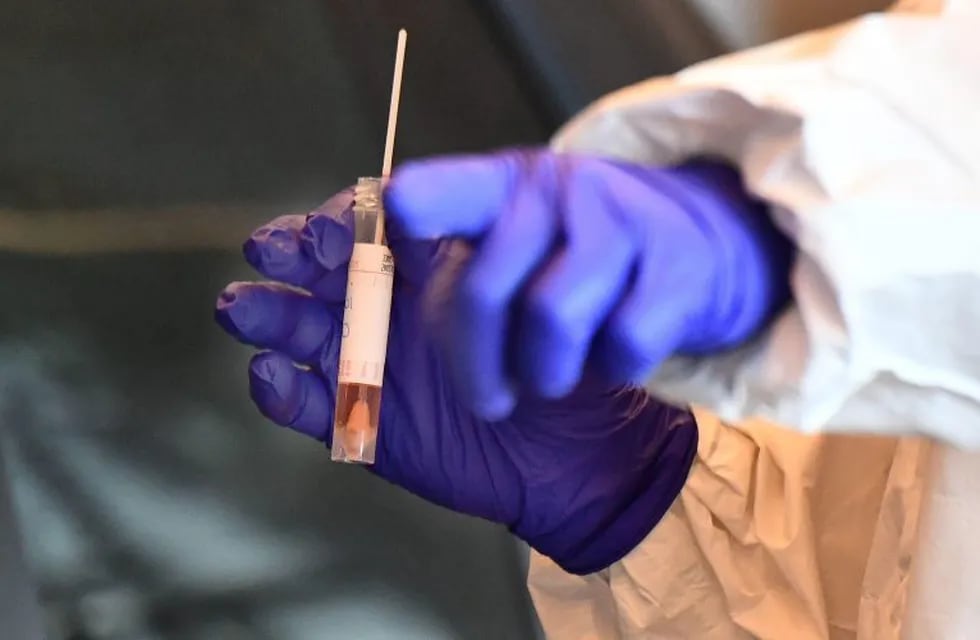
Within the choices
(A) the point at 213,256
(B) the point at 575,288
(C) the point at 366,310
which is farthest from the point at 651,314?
(A) the point at 213,256

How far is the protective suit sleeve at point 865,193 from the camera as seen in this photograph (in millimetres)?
300

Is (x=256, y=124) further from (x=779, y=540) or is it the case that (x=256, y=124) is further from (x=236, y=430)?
(x=779, y=540)

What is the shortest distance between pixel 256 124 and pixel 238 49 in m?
0.06

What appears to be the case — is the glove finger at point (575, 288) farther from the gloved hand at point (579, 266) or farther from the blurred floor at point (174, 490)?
the blurred floor at point (174, 490)

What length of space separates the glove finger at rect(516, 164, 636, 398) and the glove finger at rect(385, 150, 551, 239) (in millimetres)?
19

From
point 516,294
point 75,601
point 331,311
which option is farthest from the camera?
point 75,601

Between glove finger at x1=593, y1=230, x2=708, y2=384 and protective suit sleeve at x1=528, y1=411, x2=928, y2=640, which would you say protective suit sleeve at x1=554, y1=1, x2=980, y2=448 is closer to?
glove finger at x1=593, y1=230, x2=708, y2=384

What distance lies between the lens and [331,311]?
1.82ft

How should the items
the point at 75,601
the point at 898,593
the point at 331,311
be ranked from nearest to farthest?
the point at 898,593, the point at 331,311, the point at 75,601

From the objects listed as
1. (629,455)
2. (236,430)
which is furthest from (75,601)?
(629,455)

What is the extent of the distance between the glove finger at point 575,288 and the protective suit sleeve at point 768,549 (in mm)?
214

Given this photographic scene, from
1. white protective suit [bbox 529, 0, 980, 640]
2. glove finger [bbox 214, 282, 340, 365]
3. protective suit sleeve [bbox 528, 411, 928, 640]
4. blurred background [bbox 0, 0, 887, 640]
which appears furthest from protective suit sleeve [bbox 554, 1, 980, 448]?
blurred background [bbox 0, 0, 887, 640]

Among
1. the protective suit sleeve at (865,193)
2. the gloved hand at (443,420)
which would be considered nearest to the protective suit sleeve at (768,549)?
the gloved hand at (443,420)

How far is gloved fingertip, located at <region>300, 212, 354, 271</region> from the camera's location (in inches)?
21.1
